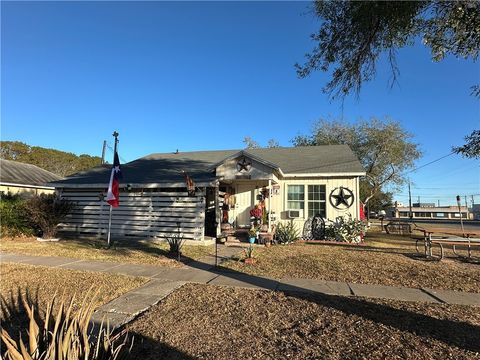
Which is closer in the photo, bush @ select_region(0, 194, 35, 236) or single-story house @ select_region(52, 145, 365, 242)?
single-story house @ select_region(52, 145, 365, 242)

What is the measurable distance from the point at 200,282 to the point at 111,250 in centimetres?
545

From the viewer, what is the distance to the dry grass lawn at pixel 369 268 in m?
7.49

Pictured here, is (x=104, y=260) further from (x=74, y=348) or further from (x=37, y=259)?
(x=74, y=348)

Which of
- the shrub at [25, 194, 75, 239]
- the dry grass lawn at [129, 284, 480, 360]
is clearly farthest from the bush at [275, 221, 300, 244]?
the shrub at [25, 194, 75, 239]

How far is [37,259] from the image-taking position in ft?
31.8

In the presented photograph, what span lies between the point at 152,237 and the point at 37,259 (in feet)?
17.3

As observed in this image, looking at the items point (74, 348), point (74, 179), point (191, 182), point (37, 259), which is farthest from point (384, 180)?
point (74, 348)

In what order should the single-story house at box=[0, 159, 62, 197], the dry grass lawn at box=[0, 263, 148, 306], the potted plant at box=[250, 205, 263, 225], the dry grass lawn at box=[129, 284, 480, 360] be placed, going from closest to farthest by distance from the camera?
the dry grass lawn at box=[129, 284, 480, 360]
the dry grass lawn at box=[0, 263, 148, 306]
the potted plant at box=[250, 205, 263, 225]
the single-story house at box=[0, 159, 62, 197]

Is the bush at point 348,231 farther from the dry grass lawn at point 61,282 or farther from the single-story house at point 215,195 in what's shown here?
the dry grass lawn at point 61,282

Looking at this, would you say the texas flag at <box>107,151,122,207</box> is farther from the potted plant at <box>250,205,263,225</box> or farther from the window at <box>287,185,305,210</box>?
the window at <box>287,185,305,210</box>

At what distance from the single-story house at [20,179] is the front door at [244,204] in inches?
616

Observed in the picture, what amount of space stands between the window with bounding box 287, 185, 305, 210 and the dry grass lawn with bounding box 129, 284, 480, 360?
9635mm

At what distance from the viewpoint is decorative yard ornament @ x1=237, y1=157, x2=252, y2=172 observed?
13.9 meters

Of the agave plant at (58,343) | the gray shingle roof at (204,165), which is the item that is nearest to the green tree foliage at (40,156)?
the gray shingle roof at (204,165)
